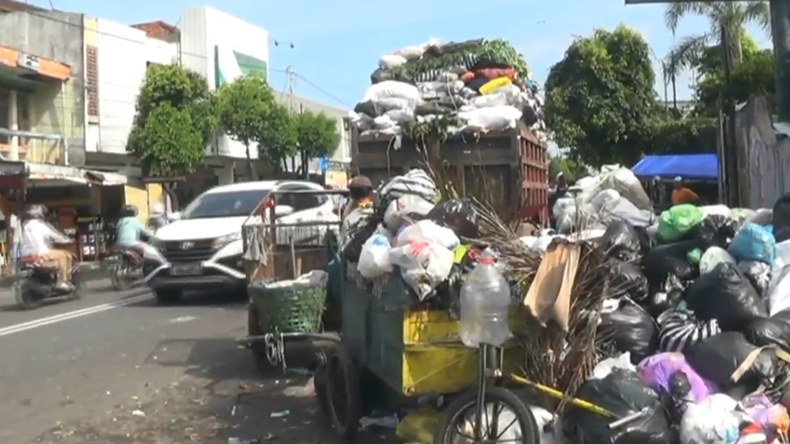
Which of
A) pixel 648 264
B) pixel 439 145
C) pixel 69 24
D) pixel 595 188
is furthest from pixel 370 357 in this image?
pixel 69 24

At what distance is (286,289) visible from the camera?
7.98m

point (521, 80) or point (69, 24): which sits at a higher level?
point (69, 24)

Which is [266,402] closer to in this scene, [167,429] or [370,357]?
[167,429]

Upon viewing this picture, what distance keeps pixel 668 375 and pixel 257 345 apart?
446 cm

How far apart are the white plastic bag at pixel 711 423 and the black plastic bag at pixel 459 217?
162cm

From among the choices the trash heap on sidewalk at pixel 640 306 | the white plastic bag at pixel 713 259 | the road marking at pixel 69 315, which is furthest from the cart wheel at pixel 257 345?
the road marking at pixel 69 315

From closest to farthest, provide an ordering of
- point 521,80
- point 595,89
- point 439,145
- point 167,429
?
point 167,429, point 439,145, point 521,80, point 595,89

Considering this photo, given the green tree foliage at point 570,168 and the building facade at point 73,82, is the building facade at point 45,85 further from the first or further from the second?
the green tree foliage at point 570,168

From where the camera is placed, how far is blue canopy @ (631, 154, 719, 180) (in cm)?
2223

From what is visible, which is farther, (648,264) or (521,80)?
(521,80)

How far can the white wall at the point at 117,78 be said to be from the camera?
3004cm

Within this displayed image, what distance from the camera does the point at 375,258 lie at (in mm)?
5641

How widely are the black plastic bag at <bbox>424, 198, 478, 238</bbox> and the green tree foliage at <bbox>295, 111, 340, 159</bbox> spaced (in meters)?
35.3

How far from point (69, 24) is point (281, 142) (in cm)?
1006
